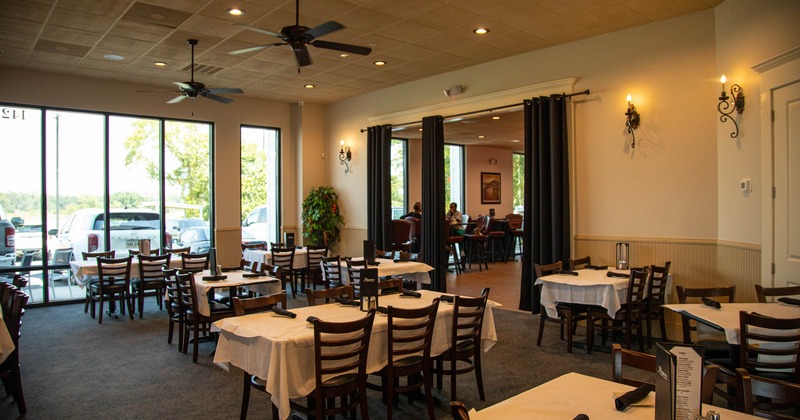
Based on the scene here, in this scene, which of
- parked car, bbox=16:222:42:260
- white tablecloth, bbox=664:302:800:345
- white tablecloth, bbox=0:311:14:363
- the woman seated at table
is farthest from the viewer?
the woman seated at table

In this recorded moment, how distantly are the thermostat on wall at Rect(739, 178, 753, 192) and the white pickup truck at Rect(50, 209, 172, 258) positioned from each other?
9165mm

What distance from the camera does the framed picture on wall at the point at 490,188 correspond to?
1600cm

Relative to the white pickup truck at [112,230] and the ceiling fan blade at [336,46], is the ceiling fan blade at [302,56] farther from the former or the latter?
the white pickup truck at [112,230]

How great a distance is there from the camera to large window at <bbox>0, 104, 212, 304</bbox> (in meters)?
8.58

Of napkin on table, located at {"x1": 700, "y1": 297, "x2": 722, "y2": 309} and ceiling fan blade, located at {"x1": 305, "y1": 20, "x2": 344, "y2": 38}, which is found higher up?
ceiling fan blade, located at {"x1": 305, "y1": 20, "x2": 344, "y2": 38}

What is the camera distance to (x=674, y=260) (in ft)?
20.2

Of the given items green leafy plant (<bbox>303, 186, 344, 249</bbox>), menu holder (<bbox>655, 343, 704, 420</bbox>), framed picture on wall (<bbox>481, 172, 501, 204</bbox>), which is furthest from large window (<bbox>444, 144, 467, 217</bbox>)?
menu holder (<bbox>655, 343, 704, 420</bbox>)

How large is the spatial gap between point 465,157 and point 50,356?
11732 mm

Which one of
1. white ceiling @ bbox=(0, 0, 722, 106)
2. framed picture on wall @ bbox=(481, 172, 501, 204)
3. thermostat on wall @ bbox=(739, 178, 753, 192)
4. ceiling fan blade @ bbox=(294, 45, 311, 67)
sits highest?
white ceiling @ bbox=(0, 0, 722, 106)

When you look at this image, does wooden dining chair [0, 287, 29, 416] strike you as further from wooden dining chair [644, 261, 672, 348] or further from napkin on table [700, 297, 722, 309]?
wooden dining chair [644, 261, 672, 348]

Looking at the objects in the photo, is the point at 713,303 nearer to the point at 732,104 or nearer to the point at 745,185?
the point at 745,185

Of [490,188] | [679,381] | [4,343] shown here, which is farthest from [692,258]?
[490,188]

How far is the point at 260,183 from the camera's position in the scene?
437 inches

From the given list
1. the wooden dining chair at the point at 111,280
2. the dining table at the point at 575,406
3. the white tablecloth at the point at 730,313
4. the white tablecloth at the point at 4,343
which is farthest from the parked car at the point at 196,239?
the dining table at the point at 575,406
